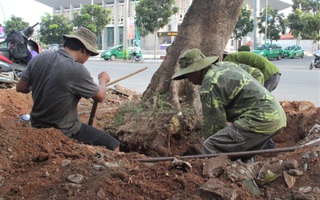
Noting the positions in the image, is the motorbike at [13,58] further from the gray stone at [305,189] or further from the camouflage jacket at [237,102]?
the gray stone at [305,189]

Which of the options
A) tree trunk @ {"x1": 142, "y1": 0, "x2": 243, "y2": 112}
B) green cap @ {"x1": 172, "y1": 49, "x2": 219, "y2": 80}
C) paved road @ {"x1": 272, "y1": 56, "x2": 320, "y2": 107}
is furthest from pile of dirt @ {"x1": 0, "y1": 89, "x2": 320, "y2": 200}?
paved road @ {"x1": 272, "y1": 56, "x2": 320, "y2": 107}

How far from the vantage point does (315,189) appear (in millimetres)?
2625

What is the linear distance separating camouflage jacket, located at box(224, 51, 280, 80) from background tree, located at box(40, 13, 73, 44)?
129 ft

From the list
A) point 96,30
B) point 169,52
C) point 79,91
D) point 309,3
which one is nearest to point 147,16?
point 96,30

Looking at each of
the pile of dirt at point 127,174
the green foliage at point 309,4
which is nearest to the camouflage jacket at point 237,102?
the pile of dirt at point 127,174

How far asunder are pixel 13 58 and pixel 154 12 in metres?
24.0

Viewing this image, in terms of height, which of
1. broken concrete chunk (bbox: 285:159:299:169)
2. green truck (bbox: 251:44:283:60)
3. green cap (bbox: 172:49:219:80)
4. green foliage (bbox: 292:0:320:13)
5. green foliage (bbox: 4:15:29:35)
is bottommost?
Answer: broken concrete chunk (bbox: 285:159:299:169)

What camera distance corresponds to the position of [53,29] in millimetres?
42812

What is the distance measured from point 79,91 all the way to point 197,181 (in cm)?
149

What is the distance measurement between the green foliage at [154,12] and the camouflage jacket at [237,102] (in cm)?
2971

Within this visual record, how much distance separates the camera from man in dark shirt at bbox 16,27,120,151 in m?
3.58

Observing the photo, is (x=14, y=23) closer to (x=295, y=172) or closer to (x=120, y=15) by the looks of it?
(x=120, y=15)

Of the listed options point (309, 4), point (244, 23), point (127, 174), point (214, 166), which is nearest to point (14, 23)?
point (244, 23)

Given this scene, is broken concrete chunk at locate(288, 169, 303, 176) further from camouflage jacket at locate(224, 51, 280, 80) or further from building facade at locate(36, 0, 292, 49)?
building facade at locate(36, 0, 292, 49)
